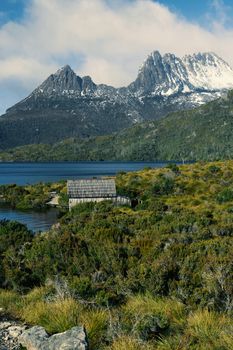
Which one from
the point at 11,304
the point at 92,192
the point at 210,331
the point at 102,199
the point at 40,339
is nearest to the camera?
the point at 40,339

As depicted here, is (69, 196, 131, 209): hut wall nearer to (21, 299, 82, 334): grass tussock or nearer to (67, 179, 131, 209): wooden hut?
(67, 179, 131, 209): wooden hut

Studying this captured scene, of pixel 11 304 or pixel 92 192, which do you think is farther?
pixel 92 192

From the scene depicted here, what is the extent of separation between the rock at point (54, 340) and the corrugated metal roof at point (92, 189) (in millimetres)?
74313

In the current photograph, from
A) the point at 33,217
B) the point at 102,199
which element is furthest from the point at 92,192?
the point at 33,217

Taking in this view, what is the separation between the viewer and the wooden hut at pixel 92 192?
82062mm

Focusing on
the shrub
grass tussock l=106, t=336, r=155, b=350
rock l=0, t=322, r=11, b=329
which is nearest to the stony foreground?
rock l=0, t=322, r=11, b=329

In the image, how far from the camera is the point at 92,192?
82812mm

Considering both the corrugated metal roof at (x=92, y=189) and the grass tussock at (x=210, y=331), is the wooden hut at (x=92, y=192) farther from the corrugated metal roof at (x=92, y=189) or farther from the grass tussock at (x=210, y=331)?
the grass tussock at (x=210, y=331)

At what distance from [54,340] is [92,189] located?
7594 cm

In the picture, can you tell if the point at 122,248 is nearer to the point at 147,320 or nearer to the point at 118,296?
the point at 118,296

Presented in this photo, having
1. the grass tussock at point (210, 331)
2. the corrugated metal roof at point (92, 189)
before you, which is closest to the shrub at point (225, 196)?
the corrugated metal roof at point (92, 189)

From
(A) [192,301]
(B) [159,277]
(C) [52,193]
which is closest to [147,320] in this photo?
(A) [192,301]

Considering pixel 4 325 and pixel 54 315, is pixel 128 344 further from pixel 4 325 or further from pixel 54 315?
pixel 4 325

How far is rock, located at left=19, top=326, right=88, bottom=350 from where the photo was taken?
7.00m
